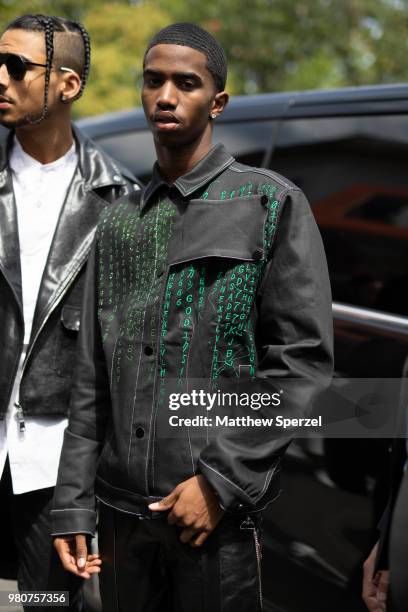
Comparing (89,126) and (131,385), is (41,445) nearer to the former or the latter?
(131,385)

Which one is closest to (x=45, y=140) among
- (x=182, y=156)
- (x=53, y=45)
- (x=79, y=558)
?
(x=53, y=45)

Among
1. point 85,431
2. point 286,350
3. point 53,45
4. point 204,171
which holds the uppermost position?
point 53,45

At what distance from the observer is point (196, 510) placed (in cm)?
181

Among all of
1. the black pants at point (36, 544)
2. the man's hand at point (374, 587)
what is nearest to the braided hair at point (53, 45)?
the black pants at point (36, 544)

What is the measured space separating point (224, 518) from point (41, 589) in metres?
0.85

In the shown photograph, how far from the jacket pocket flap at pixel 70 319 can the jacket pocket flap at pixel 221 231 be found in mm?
535

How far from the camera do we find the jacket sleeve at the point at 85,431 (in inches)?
81.0

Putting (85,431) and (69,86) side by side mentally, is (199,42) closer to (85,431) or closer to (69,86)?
(69,86)

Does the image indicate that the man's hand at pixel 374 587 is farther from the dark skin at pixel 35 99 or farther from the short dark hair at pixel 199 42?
the dark skin at pixel 35 99

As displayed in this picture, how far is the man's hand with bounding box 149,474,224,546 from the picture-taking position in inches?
71.3

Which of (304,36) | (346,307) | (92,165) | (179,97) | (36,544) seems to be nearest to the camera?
(179,97)

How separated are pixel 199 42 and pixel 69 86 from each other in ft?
2.22

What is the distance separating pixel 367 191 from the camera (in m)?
2.81

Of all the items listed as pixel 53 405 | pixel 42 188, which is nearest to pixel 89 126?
pixel 42 188
